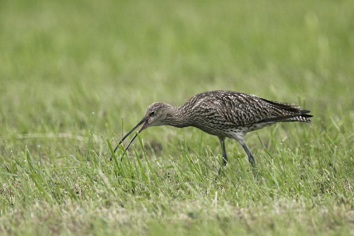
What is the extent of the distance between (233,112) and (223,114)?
0.13 m

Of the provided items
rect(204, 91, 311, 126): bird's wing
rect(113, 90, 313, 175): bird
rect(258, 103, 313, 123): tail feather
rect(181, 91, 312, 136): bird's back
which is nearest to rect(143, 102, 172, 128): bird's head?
rect(113, 90, 313, 175): bird

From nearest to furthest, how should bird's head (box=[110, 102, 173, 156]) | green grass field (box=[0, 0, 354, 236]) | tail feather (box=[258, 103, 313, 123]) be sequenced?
green grass field (box=[0, 0, 354, 236])
bird's head (box=[110, 102, 173, 156])
tail feather (box=[258, 103, 313, 123])

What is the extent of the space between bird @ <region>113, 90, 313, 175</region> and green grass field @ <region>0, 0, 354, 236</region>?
0.26 m

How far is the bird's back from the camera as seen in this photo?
6.72m

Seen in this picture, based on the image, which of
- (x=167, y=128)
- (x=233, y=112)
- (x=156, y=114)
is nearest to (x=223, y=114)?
(x=233, y=112)

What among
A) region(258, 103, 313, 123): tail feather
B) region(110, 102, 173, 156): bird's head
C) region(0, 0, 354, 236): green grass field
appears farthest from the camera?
region(258, 103, 313, 123): tail feather

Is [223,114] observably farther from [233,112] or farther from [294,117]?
[294,117]

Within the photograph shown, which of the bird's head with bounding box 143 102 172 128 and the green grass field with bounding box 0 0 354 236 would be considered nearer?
the green grass field with bounding box 0 0 354 236

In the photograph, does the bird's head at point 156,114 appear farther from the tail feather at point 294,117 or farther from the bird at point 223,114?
the tail feather at point 294,117

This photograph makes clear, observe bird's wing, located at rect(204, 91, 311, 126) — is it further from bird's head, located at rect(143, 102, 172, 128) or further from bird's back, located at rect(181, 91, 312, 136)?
bird's head, located at rect(143, 102, 172, 128)

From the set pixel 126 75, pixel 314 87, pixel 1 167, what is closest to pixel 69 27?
pixel 126 75

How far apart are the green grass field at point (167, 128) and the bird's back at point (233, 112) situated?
31 centimetres

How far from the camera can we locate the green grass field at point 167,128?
5074mm

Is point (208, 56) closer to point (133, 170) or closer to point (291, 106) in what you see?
point (291, 106)
